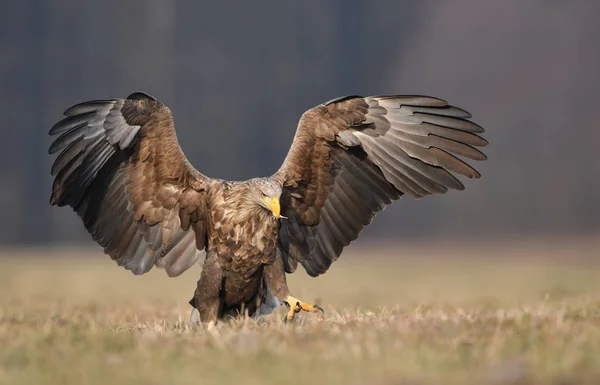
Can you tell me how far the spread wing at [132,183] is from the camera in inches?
325

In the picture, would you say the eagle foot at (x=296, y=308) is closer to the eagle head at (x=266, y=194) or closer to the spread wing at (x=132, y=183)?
the eagle head at (x=266, y=194)

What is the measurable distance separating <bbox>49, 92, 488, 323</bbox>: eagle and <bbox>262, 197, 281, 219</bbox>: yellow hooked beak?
1 centimetres

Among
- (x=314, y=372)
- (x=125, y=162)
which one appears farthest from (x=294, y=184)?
(x=314, y=372)

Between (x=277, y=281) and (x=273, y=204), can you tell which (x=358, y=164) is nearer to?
(x=273, y=204)

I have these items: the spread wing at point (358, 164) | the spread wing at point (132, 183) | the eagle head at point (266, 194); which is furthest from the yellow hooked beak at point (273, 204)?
the spread wing at point (132, 183)

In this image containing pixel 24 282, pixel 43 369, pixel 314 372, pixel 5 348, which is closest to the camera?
pixel 314 372

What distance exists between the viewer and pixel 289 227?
932cm

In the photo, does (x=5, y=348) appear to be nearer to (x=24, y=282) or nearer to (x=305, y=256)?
(x=305, y=256)

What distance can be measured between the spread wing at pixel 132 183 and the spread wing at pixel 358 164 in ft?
3.33

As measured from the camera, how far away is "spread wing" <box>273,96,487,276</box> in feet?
28.2

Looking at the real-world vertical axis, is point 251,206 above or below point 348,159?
below

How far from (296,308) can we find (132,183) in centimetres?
223

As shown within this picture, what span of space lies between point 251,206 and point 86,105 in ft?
6.26

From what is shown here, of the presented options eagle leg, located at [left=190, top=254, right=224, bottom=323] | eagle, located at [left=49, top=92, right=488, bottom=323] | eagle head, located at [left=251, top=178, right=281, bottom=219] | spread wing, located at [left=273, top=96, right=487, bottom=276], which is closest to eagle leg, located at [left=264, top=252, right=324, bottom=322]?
eagle, located at [left=49, top=92, right=488, bottom=323]
